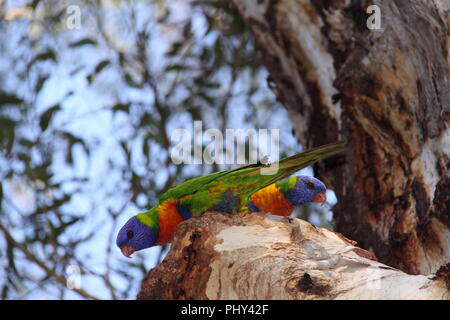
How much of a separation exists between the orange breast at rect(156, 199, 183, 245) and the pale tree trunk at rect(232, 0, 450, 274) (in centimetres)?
87

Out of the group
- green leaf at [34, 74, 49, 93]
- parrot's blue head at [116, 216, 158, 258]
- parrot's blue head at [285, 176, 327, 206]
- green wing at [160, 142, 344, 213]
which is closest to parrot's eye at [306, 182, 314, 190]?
parrot's blue head at [285, 176, 327, 206]

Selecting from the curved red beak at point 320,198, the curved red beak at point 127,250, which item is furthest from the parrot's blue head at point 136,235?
the curved red beak at point 320,198

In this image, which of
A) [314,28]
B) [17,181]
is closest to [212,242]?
[314,28]

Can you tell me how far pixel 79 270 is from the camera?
356 centimetres

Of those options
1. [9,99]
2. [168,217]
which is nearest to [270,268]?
[168,217]

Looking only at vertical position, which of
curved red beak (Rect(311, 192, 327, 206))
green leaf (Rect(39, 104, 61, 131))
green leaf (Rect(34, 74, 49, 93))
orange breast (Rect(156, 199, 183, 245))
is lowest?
orange breast (Rect(156, 199, 183, 245))

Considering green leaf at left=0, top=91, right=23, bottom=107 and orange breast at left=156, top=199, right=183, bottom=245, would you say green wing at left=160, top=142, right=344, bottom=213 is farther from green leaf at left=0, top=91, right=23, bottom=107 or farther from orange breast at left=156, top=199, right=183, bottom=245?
green leaf at left=0, top=91, right=23, bottom=107

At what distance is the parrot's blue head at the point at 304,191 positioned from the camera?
2.53 meters

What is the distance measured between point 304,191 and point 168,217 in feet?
2.14

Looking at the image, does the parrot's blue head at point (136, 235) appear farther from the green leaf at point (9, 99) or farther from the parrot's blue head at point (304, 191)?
the green leaf at point (9, 99)

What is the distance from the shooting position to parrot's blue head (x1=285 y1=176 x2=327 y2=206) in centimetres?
253

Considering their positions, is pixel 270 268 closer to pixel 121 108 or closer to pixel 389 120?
A: pixel 389 120

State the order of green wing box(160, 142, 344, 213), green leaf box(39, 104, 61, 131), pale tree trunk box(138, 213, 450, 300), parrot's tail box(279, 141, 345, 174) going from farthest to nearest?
1. green leaf box(39, 104, 61, 131)
2. green wing box(160, 142, 344, 213)
3. parrot's tail box(279, 141, 345, 174)
4. pale tree trunk box(138, 213, 450, 300)
